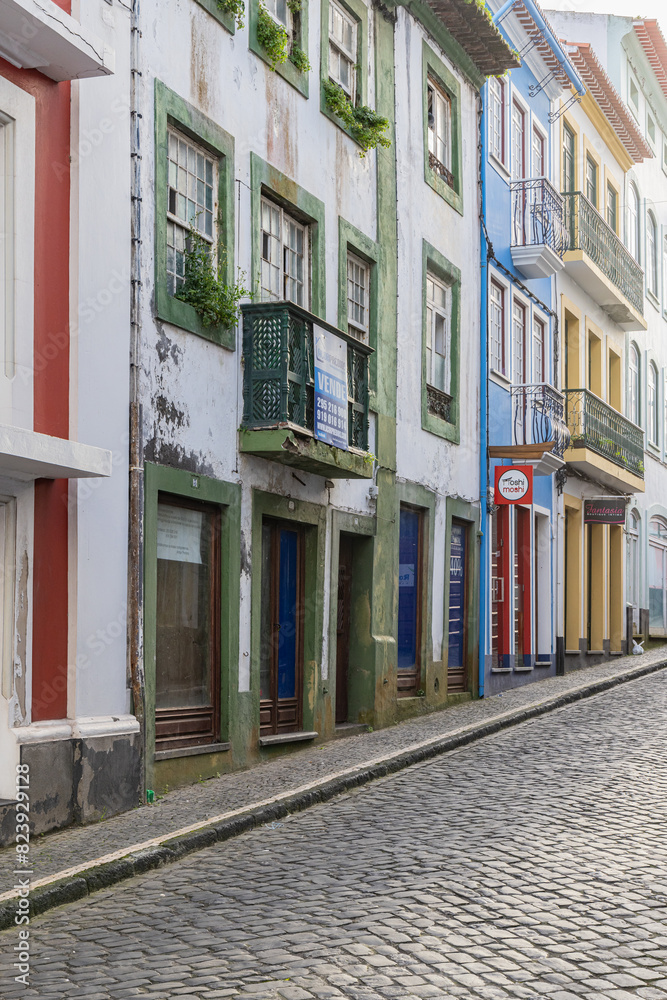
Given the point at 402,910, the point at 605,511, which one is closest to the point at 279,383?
the point at 402,910

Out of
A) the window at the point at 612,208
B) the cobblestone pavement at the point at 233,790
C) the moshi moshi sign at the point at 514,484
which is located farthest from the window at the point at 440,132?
the window at the point at 612,208

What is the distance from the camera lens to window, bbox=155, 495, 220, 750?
36.1 feet

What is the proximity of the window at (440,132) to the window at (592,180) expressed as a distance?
9.30m

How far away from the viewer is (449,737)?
13508 millimetres

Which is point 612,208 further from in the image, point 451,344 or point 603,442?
point 451,344

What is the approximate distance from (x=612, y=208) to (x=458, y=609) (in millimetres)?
14245

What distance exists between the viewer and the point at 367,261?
15.5 m

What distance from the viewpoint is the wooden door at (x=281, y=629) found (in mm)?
13008

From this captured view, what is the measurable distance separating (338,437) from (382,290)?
3.28 meters

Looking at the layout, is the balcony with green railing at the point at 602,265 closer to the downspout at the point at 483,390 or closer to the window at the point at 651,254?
the downspout at the point at 483,390

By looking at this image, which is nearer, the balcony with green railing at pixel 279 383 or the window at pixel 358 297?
the balcony with green railing at pixel 279 383

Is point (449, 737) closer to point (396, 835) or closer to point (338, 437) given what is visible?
point (338, 437)

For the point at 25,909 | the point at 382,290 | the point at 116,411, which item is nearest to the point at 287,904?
the point at 25,909

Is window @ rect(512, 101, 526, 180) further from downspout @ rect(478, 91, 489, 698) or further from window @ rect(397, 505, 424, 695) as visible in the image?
window @ rect(397, 505, 424, 695)
